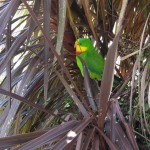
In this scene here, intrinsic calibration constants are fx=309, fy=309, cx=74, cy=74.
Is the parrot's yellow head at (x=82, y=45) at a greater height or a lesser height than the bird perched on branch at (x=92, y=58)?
greater

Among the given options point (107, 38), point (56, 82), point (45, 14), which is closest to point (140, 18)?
point (107, 38)

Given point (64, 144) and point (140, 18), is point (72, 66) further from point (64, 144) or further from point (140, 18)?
point (64, 144)

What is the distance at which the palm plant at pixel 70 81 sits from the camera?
63 centimetres

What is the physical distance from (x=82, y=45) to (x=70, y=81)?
0.36 m

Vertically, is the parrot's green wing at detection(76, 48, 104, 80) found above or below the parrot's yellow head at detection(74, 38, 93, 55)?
below

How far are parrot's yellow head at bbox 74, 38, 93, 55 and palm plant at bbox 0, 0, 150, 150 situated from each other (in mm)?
44

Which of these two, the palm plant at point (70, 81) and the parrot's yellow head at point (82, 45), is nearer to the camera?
the palm plant at point (70, 81)

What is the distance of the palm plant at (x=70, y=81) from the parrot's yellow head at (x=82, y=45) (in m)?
0.04

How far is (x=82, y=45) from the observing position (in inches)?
45.9

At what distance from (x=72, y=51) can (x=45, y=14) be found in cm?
55

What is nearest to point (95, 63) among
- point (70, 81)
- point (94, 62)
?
point (94, 62)

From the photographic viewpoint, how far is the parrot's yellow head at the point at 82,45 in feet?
3.73

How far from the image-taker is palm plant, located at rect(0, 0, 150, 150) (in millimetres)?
634

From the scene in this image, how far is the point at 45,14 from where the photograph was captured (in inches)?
26.9
